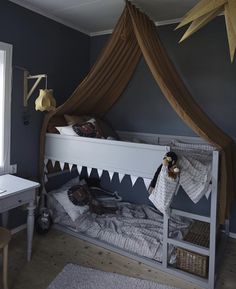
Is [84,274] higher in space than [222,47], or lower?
lower

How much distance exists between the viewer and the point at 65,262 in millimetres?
2363

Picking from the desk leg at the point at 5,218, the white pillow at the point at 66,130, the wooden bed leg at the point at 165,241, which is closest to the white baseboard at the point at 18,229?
the desk leg at the point at 5,218

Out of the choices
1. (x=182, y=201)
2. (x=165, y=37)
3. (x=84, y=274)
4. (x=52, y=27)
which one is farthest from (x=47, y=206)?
(x=165, y=37)

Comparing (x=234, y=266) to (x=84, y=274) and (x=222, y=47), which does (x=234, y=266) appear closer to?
(x=84, y=274)

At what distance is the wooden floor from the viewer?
6.97 feet

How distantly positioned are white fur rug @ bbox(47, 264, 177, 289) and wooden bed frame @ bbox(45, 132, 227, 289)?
274 millimetres

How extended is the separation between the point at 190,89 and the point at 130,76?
770 millimetres

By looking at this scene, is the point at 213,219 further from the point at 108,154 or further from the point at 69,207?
the point at 69,207

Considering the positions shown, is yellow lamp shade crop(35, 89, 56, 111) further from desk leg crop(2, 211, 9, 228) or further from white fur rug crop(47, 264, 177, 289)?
white fur rug crop(47, 264, 177, 289)

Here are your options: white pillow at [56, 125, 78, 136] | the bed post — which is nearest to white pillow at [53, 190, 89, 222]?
white pillow at [56, 125, 78, 136]

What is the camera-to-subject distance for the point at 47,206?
3.06 m

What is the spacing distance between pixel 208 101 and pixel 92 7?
1703 millimetres

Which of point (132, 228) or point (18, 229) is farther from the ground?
point (132, 228)

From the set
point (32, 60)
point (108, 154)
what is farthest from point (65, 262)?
point (32, 60)
